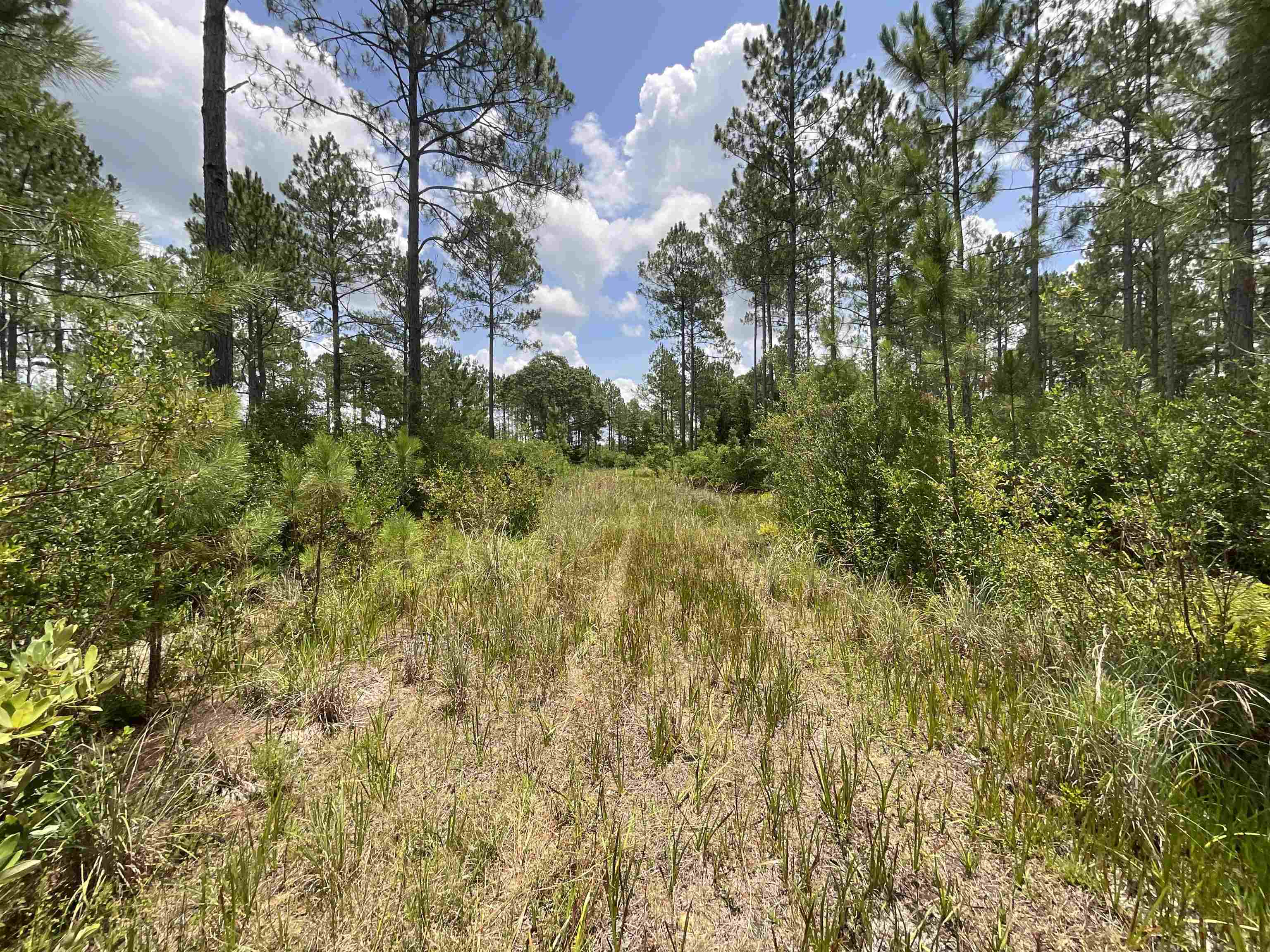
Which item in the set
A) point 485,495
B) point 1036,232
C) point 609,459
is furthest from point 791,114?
point 609,459

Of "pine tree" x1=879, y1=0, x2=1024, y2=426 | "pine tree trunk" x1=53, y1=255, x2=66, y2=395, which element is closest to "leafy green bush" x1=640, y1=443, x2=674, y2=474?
"pine tree" x1=879, y1=0, x2=1024, y2=426

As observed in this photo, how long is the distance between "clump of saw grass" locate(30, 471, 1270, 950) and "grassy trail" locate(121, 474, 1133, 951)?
1 centimetres

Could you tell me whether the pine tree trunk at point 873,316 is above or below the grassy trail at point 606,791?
above

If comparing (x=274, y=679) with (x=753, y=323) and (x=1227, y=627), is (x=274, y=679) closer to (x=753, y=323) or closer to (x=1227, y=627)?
(x=1227, y=627)

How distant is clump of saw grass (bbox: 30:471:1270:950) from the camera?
4.20 feet

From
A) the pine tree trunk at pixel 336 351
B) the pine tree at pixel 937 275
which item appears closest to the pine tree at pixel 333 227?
the pine tree trunk at pixel 336 351

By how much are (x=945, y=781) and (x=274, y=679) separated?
3544 millimetres

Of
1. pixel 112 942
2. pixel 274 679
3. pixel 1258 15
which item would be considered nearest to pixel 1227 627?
pixel 1258 15

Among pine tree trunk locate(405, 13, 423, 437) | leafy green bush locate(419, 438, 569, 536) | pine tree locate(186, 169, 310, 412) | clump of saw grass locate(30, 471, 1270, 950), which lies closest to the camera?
clump of saw grass locate(30, 471, 1270, 950)

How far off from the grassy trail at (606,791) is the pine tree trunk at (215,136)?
4.12 metres

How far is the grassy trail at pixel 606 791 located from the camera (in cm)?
129

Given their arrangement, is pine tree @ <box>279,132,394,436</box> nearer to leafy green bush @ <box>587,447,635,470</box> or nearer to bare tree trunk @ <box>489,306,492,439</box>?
bare tree trunk @ <box>489,306,492,439</box>

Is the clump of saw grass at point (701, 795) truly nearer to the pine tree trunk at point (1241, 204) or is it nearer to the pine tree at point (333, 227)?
the pine tree trunk at point (1241, 204)

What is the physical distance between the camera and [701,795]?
180cm
